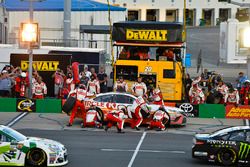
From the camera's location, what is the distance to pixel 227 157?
65.2ft

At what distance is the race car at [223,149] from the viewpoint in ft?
64.7

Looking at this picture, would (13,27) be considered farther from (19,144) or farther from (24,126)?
(19,144)

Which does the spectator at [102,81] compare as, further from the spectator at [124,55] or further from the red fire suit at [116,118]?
the red fire suit at [116,118]

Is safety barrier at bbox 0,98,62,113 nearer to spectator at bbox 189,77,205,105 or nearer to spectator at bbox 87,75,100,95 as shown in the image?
spectator at bbox 87,75,100,95

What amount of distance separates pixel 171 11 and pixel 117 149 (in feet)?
176

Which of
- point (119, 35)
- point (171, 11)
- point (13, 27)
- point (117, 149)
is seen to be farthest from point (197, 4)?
point (117, 149)

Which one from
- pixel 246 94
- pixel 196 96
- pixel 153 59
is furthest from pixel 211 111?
pixel 153 59

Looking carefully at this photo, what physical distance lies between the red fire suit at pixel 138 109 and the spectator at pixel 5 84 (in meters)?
6.66

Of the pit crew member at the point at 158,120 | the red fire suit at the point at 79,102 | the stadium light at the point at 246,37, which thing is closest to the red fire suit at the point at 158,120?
the pit crew member at the point at 158,120

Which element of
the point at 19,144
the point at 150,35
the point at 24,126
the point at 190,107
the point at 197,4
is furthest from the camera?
the point at 197,4

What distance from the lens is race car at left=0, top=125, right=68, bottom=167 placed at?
1856 cm

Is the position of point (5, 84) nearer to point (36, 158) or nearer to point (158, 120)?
point (158, 120)

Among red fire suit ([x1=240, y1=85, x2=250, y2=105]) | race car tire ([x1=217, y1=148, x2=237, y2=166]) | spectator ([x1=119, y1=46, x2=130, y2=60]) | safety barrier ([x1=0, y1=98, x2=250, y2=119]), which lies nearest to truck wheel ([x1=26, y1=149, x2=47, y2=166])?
race car tire ([x1=217, y1=148, x2=237, y2=166])

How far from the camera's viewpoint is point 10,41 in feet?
156
